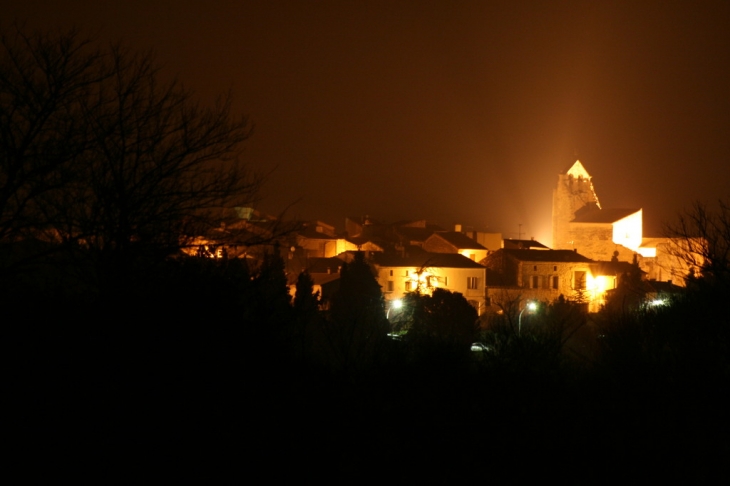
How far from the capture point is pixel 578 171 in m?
67.5

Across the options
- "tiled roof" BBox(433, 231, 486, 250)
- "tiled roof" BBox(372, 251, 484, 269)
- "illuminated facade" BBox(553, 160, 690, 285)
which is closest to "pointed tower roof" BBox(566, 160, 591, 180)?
"illuminated facade" BBox(553, 160, 690, 285)

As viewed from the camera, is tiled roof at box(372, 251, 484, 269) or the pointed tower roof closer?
tiled roof at box(372, 251, 484, 269)

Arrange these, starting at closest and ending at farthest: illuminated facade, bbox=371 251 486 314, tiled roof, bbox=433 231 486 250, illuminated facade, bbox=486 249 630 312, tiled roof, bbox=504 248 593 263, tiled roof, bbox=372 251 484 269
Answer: illuminated facade, bbox=371 251 486 314 → tiled roof, bbox=372 251 484 269 → illuminated facade, bbox=486 249 630 312 → tiled roof, bbox=504 248 593 263 → tiled roof, bbox=433 231 486 250

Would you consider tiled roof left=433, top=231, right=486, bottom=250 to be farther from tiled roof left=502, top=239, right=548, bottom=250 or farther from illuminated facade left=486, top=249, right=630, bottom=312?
tiled roof left=502, top=239, right=548, bottom=250

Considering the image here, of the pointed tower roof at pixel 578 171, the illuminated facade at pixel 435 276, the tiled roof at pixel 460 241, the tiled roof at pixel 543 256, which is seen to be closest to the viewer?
the illuminated facade at pixel 435 276

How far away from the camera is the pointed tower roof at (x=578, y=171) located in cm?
6694

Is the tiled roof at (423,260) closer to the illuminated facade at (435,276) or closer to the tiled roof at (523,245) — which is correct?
the illuminated facade at (435,276)

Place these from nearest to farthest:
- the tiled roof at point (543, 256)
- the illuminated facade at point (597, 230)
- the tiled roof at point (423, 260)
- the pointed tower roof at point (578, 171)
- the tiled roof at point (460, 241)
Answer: the tiled roof at point (423, 260) → the tiled roof at point (543, 256) → the tiled roof at point (460, 241) → the illuminated facade at point (597, 230) → the pointed tower roof at point (578, 171)

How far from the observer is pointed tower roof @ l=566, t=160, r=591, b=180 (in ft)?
220

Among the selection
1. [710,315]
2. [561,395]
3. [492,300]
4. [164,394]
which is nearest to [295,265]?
[492,300]

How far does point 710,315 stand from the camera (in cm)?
1280

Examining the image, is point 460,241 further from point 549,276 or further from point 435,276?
point 435,276

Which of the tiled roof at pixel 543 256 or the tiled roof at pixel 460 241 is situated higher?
the tiled roof at pixel 460 241

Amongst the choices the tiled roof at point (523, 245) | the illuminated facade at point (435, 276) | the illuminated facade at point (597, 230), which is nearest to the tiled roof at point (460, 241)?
the tiled roof at point (523, 245)
